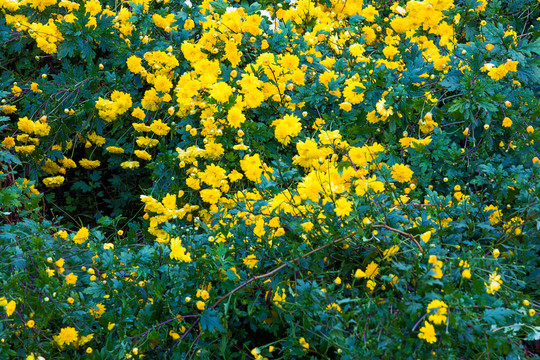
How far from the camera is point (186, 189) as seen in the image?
293 cm

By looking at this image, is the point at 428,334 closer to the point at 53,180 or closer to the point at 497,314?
the point at 497,314

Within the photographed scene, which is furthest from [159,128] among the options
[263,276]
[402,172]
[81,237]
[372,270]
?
[372,270]

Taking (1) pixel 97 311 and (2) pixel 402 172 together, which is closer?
(1) pixel 97 311

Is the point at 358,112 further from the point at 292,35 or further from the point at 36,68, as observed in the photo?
the point at 36,68

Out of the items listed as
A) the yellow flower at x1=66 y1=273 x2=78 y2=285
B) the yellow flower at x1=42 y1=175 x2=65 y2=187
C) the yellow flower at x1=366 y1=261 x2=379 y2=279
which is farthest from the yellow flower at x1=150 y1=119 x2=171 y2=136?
the yellow flower at x1=366 y1=261 x2=379 y2=279

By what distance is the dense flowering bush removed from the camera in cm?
174

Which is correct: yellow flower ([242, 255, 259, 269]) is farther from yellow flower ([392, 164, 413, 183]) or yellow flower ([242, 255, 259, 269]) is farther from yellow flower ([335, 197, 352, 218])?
yellow flower ([392, 164, 413, 183])

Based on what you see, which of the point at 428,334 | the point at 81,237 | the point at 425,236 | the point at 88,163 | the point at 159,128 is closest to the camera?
the point at 428,334

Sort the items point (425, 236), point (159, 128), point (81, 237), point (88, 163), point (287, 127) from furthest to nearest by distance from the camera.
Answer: point (88, 163)
point (159, 128)
point (287, 127)
point (81, 237)
point (425, 236)

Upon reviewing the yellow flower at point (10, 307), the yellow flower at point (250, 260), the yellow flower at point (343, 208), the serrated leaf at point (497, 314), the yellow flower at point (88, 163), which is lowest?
the yellow flower at point (88, 163)

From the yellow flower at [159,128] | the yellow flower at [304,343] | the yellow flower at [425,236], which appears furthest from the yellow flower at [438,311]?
the yellow flower at [159,128]

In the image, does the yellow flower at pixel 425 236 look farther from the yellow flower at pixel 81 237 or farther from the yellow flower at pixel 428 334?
the yellow flower at pixel 81 237

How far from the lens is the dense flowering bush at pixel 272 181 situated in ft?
5.70

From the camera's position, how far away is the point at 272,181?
93.0 inches
